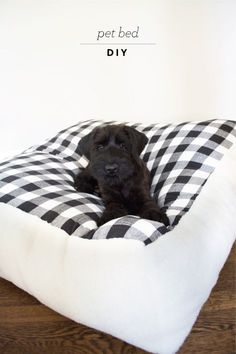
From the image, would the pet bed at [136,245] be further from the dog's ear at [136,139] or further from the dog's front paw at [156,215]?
the dog's ear at [136,139]

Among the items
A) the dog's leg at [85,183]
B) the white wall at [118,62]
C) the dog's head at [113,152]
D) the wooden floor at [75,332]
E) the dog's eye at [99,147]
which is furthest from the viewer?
the white wall at [118,62]

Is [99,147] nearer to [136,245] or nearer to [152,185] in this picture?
[152,185]

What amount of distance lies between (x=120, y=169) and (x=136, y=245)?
499 millimetres

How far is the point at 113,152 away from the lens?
149 cm

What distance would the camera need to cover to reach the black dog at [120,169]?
4.76ft

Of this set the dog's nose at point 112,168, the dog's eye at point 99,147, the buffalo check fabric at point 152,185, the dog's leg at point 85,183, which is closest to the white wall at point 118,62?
the buffalo check fabric at point 152,185

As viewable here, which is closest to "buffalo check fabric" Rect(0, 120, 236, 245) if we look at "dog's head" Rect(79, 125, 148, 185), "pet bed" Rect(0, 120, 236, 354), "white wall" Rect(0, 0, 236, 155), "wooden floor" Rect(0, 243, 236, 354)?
"pet bed" Rect(0, 120, 236, 354)

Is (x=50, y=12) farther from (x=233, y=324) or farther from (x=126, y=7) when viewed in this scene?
(x=233, y=324)

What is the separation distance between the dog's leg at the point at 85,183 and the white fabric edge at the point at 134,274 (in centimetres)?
55

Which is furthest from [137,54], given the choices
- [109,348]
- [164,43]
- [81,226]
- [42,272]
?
[109,348]

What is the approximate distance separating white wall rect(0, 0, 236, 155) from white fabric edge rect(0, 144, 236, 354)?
4.66 feet

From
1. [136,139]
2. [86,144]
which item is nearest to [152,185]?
[136,139]

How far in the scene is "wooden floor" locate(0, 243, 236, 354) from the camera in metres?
1.12

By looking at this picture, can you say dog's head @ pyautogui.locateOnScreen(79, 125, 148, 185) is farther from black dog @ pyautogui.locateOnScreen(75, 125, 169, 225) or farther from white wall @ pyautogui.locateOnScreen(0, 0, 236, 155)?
white wall @ pyautogui.locateOnScreen(0, 0, 236, 155)
